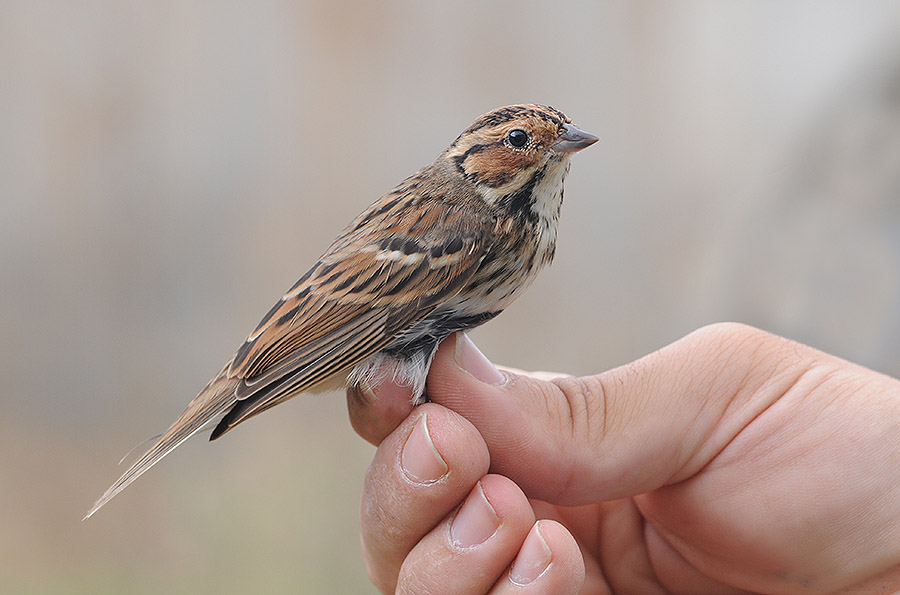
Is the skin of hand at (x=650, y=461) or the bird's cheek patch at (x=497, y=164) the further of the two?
the bird's cheek patch at (x=497, y=164)

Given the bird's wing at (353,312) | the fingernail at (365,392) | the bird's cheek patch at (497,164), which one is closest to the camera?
the bird's wing at (353,312)

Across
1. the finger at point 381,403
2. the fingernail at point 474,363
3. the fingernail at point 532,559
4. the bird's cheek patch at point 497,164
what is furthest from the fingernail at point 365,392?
the bird's cheek patch at point 497,164

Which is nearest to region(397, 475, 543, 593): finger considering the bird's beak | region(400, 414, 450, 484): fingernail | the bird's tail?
region(400, 414, 450, 484): fingernail

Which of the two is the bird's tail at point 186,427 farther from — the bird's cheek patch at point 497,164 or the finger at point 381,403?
the bird's cheek patch at point 497,164

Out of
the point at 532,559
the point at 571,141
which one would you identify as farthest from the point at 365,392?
the point at 571,141

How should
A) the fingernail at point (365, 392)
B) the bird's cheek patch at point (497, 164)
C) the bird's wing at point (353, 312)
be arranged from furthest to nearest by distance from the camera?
the bird's cheek patch at point (497, 164), the fingernail at point (365, 392), the bird's wing at point (353, 312)

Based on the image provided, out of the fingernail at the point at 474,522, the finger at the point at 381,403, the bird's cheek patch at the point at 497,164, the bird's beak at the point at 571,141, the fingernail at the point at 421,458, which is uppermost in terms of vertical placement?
the bird's beak at the point at 571,141

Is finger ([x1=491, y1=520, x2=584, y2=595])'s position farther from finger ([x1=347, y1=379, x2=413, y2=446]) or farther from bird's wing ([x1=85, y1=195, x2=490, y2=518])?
bird's wing ([x1=85, y1=195, x2=490, y2=518])
